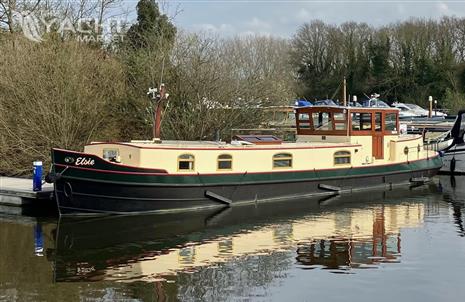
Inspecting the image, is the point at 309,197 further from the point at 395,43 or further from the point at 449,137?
the point at 395,43

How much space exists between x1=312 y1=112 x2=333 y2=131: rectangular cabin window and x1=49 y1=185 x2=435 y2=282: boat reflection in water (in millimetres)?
3329

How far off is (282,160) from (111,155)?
4860 mm

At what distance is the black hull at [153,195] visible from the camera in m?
15.8

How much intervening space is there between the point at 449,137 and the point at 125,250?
18215 millimetres

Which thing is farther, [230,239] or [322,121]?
[322,121]

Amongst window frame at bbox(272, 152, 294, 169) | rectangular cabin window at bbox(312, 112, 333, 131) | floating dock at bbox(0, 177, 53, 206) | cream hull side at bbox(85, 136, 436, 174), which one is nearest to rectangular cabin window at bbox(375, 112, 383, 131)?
cream hull side at bbox(85, 136, 436, 174)

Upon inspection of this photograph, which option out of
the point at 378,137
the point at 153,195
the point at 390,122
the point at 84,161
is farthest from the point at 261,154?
the point at 390,122

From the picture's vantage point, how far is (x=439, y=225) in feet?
51.5

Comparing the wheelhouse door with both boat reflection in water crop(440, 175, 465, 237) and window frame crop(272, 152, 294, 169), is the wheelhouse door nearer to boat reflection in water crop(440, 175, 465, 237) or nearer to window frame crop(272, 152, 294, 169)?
boat reflection in water crop(440, 175, 465, 237)

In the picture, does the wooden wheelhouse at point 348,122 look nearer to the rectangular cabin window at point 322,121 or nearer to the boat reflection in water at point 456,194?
the rectangular cabin window at point 322,121

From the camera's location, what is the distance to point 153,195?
53.6 ft

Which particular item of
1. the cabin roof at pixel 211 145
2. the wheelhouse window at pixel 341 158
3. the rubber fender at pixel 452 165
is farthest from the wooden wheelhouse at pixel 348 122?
the rubber fender at pixel 452 165

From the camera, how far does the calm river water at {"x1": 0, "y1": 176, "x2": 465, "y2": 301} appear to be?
1003 centimetres

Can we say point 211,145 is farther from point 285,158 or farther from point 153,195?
point 153,195
